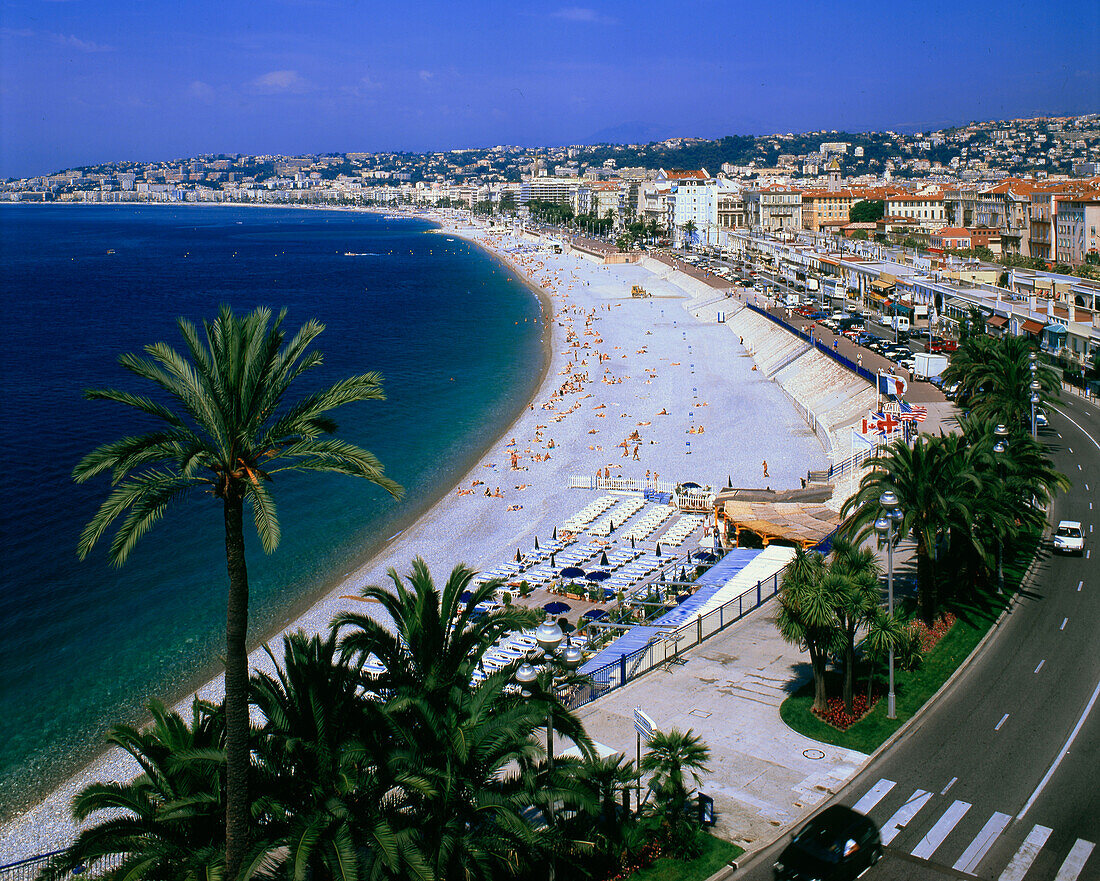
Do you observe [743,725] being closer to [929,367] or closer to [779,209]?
[929,367]

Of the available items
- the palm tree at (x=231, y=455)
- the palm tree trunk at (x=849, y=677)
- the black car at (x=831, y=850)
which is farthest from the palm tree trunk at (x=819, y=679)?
the palm tree at (x=231, y=455)

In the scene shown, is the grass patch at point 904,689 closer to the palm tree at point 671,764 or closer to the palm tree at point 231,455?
the palm tree at point 671,764

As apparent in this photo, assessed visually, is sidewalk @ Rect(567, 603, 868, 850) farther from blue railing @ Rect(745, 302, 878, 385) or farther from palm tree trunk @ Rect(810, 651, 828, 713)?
blue railing @ Rect(745, 302, 878, 385)

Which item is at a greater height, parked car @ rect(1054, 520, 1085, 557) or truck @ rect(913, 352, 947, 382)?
truck @ rect(913, 352, 947, 382)

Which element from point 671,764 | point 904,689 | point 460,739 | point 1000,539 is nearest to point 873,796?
point 671,764

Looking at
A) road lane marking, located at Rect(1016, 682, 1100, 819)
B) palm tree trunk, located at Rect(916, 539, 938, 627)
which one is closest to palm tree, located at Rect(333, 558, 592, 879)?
road lane marking, located at Rect(1016, 682, 1100, 819)

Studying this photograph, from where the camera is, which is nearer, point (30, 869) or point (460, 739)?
point (460, 739)
